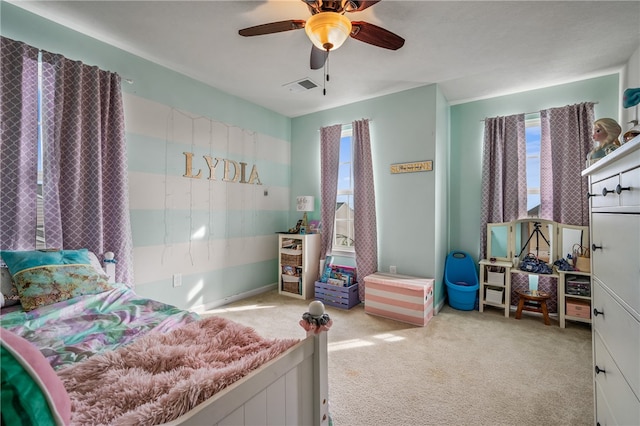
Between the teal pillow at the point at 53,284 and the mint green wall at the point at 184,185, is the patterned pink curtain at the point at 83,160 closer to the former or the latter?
the mint green wall at the point at 184,185

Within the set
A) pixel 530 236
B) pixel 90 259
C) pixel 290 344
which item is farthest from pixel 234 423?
pixel 530 236

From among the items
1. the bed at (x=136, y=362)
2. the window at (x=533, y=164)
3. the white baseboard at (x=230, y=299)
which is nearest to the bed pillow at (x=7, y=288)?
the bed at (x=136, y=362)

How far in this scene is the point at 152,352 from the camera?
1070 millimetres

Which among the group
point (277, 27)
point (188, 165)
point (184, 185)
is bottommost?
point (184, 185)

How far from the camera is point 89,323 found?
147 cm

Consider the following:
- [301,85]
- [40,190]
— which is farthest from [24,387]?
[301,85]

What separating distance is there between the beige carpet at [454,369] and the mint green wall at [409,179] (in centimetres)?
75

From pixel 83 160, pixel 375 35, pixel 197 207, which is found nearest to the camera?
pixel 375 35

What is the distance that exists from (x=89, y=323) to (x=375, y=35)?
2.36 meters

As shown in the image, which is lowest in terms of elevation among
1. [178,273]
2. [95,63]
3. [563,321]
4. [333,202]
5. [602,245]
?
[563,321]

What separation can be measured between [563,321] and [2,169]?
4888mm

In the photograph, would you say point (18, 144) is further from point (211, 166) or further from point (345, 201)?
point (345, 201)

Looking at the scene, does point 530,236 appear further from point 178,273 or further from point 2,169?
point 2,169

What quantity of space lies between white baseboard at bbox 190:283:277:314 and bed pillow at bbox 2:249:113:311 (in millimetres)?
1447
